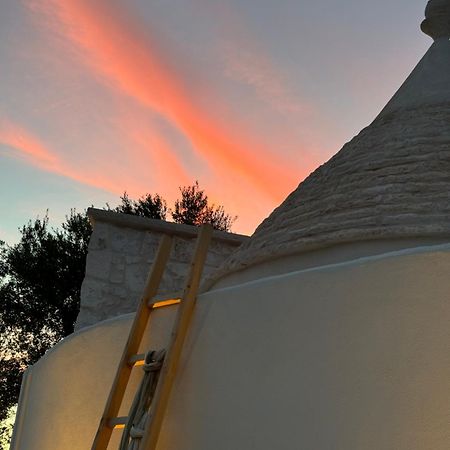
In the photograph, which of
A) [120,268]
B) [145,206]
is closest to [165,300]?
[120,268]

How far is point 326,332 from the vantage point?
3.07m

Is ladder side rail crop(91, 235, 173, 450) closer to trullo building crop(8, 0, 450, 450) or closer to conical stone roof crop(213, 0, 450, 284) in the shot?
trullo building crop(8, 0, 450, 450)

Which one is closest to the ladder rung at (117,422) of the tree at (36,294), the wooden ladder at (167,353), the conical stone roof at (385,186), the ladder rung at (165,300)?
the wooden ladder at (167,353)

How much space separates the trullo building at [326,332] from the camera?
9.25ft

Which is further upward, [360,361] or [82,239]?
[82,239]

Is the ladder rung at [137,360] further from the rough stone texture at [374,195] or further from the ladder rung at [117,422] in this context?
the rough stone texture at [374,195]

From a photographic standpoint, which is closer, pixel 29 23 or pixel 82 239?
pixel 29 23

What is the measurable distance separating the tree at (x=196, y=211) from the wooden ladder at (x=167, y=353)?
1214 centimetres

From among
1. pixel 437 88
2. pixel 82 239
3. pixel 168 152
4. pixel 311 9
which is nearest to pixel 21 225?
pixel 82 239

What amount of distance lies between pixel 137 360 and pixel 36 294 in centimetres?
1112

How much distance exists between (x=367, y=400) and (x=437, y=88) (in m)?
3.17

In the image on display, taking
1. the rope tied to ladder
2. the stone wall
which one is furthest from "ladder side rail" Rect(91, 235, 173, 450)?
the stone wall

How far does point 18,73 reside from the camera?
8.63 metres

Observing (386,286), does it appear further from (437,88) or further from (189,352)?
(437,88)
